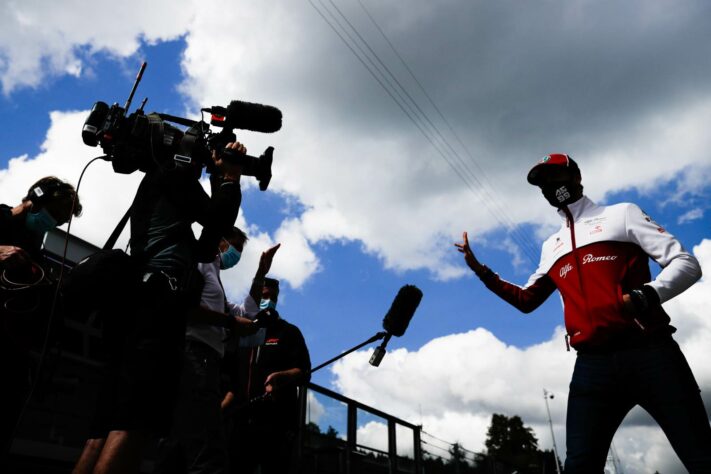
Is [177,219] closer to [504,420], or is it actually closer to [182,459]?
[182,459]

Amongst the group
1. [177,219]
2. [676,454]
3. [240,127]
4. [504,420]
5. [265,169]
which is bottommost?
[676,454]

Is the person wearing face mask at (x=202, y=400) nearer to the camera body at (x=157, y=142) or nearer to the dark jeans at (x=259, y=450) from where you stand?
the camera body at (x=157, y=142)

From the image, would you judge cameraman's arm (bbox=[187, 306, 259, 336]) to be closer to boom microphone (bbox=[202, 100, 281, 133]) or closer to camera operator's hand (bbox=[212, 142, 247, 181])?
camera operator's hand (bbox=[212, 142, 247, 181])

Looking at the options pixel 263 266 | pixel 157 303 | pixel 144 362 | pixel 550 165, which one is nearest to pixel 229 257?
pixel 263 266

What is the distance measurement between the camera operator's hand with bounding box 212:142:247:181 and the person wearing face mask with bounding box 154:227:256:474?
1.02 feet

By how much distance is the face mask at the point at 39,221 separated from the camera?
3.06m

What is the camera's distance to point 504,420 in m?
69.9

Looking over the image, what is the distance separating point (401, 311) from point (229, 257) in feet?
4.17

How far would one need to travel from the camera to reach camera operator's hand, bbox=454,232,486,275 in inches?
132

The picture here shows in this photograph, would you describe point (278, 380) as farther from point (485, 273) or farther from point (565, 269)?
point (565, 269)

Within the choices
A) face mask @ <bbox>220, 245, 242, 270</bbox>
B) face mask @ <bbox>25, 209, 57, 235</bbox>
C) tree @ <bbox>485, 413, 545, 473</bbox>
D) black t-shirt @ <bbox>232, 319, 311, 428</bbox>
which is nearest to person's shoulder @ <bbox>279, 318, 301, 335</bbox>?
black t-shirt @ <bbox>232, 319, 311, 428</bbox>

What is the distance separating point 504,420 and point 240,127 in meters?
74.3

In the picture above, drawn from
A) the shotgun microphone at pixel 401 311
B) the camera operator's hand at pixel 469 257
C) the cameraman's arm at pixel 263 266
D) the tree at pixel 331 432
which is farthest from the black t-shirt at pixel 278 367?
the tree at pixel 331 432

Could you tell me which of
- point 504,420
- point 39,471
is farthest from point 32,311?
point 504,420
